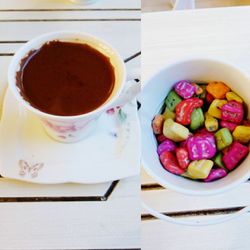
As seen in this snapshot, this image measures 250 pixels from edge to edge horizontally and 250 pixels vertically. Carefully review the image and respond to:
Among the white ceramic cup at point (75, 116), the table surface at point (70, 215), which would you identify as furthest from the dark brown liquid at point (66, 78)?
the table surface at point (70, 215)

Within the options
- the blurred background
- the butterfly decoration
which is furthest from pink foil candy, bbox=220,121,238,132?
the blurred background

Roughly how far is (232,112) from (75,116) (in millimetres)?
259

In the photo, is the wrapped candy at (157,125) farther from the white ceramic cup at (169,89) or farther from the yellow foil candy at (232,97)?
the yellow foil candy at (232,97)

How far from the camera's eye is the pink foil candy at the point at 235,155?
0.60 meters

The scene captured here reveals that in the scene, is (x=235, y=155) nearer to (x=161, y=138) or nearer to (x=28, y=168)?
(x=161, y=138)

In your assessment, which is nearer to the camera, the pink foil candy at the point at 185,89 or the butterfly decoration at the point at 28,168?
the butterfly decoration at the point at 28,168

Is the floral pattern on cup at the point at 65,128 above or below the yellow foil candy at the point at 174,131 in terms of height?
above

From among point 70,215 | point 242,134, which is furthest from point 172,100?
point 70,215

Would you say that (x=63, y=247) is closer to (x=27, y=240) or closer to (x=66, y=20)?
(x=27, y=240)

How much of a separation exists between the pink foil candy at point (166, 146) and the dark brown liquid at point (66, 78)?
0.13 m

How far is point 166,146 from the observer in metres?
0.62

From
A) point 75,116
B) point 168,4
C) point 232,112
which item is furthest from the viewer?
point 168,4

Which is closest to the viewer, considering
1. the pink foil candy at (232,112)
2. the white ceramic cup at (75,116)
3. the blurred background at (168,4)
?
the white ceramic cup at (75,116)

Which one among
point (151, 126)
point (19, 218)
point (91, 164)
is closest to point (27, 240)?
point (19, 218)
